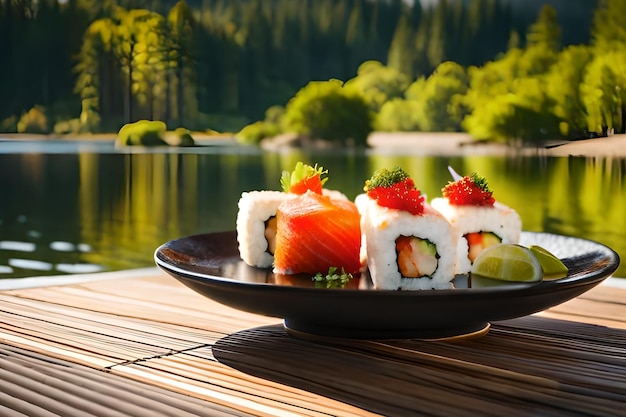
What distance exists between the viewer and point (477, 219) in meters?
1.58

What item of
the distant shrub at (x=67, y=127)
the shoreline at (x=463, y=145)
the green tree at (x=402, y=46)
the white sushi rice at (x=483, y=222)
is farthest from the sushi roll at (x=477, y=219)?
the distant shrub at (x=67, y=127)

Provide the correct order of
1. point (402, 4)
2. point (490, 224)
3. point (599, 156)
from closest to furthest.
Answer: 1. point (490, 224)
2. point (599, 156)
3. point (402, 4)

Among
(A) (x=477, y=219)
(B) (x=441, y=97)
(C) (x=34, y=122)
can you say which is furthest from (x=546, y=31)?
(A) (x=477, y=219)

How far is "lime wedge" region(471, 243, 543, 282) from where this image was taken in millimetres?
1271

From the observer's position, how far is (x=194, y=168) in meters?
4.05

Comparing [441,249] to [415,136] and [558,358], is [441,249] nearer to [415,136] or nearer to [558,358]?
[558,358]

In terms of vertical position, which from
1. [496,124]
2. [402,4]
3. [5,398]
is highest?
[402,4]

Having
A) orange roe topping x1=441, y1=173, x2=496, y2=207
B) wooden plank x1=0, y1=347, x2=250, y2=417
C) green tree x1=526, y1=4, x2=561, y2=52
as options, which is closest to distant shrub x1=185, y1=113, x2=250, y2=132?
green tree x1=526, y1=4, x2=561, y2=52

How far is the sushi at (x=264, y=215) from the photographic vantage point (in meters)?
1.58

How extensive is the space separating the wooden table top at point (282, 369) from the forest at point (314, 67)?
7.55 ft

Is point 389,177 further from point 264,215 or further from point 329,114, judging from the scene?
point 329,114

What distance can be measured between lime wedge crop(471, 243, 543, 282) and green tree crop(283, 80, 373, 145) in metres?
2.52

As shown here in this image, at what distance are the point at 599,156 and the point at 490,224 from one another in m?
2.21

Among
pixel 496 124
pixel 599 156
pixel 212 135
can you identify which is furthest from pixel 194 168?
pixel 599 156
